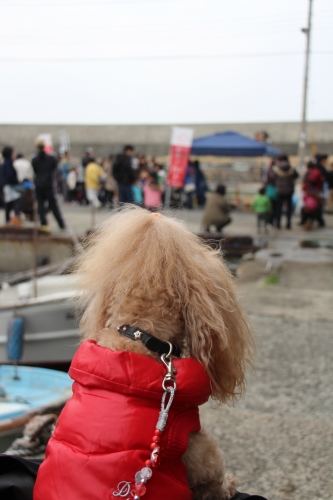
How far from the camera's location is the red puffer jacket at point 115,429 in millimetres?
1382

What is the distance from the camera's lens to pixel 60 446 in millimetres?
1470

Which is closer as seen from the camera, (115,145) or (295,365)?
(295,365)

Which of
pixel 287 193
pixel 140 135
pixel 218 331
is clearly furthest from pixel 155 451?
pixel 140 135

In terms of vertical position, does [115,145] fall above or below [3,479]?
above

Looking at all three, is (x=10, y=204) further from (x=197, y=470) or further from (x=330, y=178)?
(x=197, y=470)

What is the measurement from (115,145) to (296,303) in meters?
21.7

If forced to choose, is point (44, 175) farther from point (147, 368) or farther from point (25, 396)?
point (147, 368)

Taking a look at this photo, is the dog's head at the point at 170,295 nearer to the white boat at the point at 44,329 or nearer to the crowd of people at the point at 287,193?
the white boat at the point at 44,329

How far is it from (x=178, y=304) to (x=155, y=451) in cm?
46

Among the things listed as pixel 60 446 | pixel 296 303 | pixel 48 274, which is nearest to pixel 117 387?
pixel 60 446

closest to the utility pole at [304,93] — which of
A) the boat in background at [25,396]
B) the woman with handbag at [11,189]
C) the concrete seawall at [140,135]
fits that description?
the concrete seawall at [140,135]

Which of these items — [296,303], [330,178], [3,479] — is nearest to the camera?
[3,479]

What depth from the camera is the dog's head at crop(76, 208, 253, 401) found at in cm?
160

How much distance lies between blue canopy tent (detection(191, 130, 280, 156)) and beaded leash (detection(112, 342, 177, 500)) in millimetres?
15096
